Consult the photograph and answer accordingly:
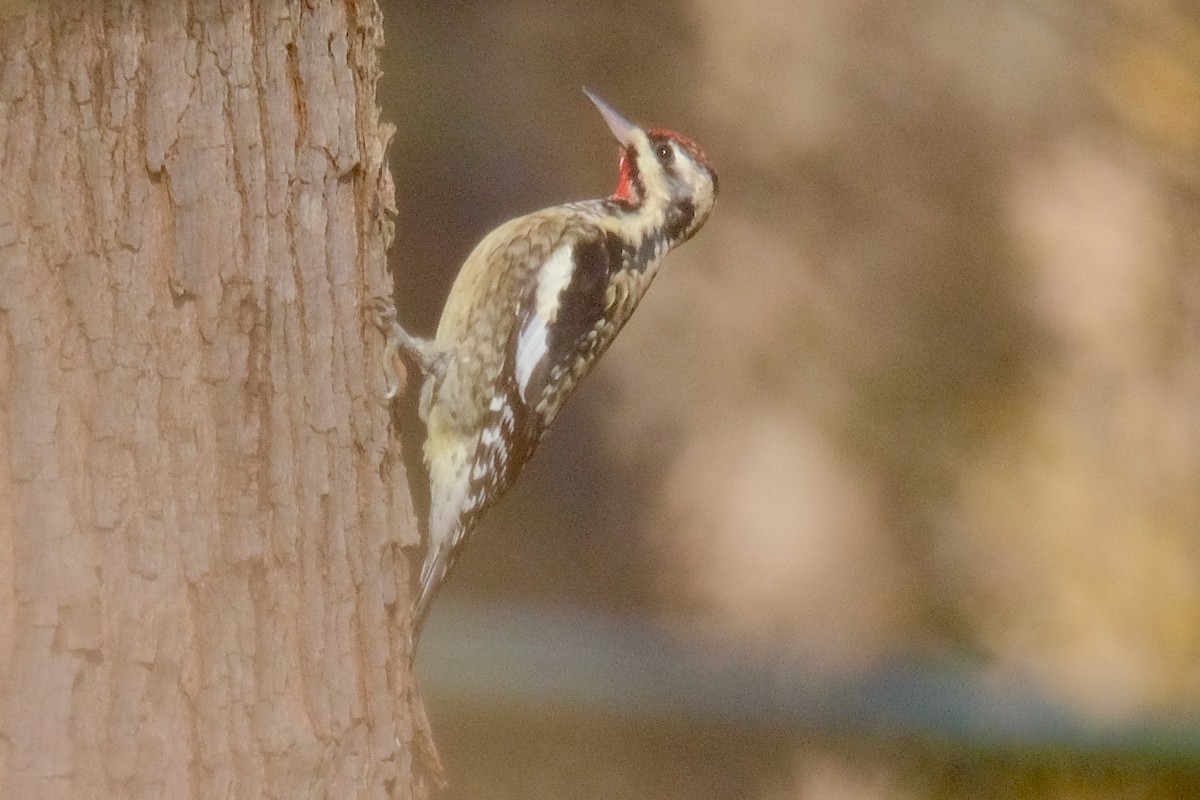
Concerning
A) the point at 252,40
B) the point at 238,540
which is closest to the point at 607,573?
the point at 238,540

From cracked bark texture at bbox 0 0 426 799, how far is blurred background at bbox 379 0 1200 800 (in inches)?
47.8

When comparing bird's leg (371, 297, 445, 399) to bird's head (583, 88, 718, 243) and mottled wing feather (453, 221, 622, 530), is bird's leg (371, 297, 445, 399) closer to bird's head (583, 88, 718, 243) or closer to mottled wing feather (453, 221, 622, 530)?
mottled wing feather (453, 221, 622, 530)

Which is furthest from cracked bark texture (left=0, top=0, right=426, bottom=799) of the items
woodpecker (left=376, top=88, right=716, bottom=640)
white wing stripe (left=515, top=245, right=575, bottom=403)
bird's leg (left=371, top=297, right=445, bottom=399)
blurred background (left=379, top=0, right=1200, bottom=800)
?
blurred background (left=379, top=0, right=1200, bottom=800)

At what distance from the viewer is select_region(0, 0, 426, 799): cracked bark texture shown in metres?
1.15

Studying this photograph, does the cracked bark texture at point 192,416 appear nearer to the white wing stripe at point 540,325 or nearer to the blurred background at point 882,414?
the white wing stripe at point 540,325

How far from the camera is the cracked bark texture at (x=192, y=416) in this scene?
45.3 inches

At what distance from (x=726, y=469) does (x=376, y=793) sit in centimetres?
157

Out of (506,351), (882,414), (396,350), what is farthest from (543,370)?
(882,414)

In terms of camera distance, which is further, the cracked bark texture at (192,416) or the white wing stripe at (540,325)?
the white wing stripe at (540,325)

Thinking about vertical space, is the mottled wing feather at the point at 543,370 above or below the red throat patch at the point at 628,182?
below

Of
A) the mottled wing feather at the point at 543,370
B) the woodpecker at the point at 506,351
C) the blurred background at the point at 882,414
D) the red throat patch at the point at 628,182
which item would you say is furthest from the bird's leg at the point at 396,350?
the blurred background at the point at 882,414

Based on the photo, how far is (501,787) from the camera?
2502mm

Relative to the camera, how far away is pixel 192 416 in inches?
48.1

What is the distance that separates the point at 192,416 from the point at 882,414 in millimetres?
2004
